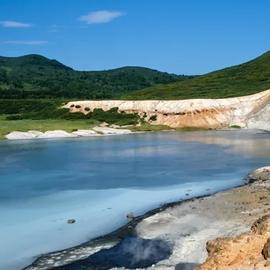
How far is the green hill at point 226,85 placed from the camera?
125562 mm

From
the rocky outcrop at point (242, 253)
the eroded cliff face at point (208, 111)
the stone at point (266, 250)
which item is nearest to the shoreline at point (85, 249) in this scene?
the rocky outcrop at point (242, 253)

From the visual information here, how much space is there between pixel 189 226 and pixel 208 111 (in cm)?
7925

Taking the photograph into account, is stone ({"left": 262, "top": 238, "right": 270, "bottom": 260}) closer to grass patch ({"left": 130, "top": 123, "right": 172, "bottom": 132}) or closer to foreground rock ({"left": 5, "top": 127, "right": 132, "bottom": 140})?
foreground rock ({"left": 5, "top": 127, "right": 132, "bottom": 140})

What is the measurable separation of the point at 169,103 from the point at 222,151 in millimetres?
51656

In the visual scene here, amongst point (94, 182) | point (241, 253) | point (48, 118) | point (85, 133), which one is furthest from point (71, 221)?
point (48, 118)

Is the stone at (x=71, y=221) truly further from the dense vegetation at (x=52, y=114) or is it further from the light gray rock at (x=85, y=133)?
the dense vegetation at (x=52, y=114)

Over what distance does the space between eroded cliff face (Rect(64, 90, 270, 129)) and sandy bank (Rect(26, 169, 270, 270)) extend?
68.1m

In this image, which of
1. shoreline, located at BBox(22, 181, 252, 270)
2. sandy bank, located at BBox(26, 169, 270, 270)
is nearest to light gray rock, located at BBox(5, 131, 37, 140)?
sandy bank, located at BBox(26, 169, 270, 270)

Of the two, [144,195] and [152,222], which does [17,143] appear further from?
[152,222]

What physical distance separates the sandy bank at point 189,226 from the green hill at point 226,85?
89913 mm

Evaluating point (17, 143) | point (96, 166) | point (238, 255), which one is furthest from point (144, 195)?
point (17, 143)

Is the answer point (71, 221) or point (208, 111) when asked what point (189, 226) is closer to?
point (71, 221)

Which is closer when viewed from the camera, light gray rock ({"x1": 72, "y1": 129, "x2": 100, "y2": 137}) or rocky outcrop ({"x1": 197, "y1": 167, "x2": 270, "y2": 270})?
rocky outcrop ({"x1": 197, "y1": 167, "x2": 270, "y2": 270})

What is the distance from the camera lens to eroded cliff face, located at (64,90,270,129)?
3885 inches
